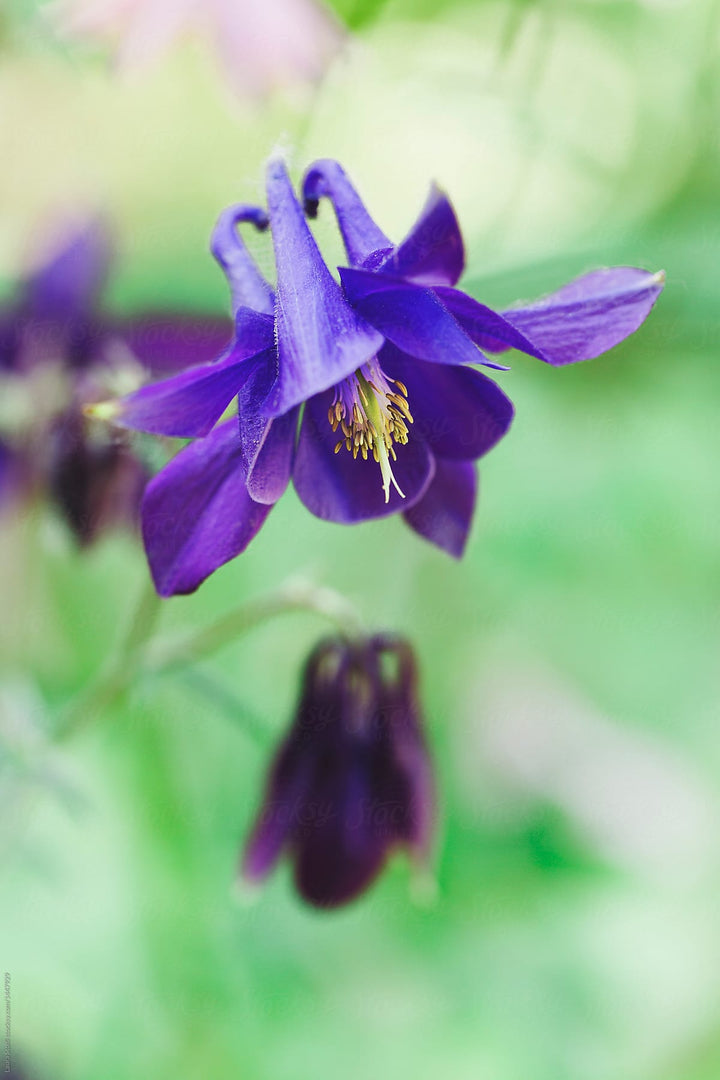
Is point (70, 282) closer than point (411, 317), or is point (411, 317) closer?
point (411, 317)

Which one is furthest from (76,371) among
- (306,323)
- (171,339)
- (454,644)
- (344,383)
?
(454,644)

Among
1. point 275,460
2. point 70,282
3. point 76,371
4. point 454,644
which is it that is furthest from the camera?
point 454,644

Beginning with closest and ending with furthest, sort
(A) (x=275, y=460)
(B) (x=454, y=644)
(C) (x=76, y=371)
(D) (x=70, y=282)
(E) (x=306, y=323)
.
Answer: (E) (x=306, y=323) → (A) (x=275, y=460) → (C) (x=76, y=371) → (D) (x=70, y=282) → (B) (x=454, y=644)

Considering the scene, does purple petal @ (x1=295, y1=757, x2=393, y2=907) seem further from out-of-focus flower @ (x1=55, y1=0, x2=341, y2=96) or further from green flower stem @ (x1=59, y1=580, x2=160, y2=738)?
out-of-focus flower @ (x1=55, y1=0, x2=341, y2=96)

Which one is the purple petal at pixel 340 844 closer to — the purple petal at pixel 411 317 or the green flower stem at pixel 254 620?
the green flower stem at pixel 254 620

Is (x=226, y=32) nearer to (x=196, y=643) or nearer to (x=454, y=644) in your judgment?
(x=196, y=643)

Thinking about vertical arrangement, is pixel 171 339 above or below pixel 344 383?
above

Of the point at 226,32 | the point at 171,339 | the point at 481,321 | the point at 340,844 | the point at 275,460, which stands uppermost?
the point at 226,32
